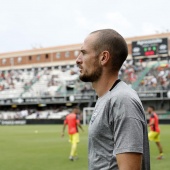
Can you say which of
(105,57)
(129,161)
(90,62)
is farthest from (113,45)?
(129,161)

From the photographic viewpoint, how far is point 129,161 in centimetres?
264

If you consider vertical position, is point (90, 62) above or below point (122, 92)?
above

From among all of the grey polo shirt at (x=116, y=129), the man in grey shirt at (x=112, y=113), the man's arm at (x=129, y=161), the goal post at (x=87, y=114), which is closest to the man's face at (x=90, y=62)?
the man in grey shirt at (x=112, y=113)

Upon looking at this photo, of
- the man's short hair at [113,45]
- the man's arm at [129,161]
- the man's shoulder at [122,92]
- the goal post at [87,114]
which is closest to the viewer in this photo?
the man's arm at [129,161]

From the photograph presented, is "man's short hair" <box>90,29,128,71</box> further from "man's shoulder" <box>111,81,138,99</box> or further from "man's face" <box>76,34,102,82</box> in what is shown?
"man's shoulder" <box>111,81,138,99</box>

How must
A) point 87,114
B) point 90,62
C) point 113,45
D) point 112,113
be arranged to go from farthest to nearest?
point 87,114 < point 90,62 < point 113,45 < point 112,113

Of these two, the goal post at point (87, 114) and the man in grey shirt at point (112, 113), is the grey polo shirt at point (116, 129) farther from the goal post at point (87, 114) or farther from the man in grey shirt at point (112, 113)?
the goal post at point (87, 114)

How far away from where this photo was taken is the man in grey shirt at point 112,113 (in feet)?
8.76

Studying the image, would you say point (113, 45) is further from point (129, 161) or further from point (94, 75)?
point (129, 161)

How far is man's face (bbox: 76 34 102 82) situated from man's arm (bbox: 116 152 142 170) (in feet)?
2.13

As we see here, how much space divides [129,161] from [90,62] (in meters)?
0.79

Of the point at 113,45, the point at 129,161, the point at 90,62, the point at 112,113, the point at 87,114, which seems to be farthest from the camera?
the point at 87,114

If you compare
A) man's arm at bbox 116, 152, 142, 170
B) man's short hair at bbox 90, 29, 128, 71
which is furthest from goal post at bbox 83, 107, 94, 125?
man's arm at bbox 116, 152, 142, 170

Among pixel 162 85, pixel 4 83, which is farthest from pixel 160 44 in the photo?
pixel 4 83
